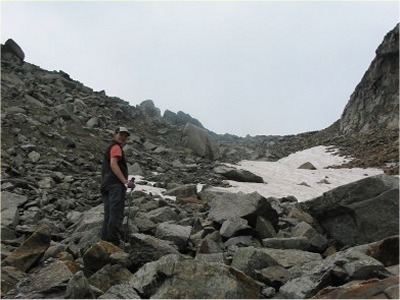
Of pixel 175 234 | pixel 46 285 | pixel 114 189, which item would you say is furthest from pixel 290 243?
pixel 46 285

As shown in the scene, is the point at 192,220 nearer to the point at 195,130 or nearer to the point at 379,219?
the point at 379,219

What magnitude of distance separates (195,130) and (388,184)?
2332 centimetres

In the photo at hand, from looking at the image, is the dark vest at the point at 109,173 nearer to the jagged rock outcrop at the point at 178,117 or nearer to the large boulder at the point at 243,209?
the large boulder at the point at 243,209

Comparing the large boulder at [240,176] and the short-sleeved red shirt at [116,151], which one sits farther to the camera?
the large boulder at [240,176]

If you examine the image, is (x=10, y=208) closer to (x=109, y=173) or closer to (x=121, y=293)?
(x=109, y=173)

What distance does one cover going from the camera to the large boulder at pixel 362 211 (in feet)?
32.3

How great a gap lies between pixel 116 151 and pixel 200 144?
2106 centimetres

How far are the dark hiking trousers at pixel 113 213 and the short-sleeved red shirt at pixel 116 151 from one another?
65 centimetres

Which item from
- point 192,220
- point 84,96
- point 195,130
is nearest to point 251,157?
point 195,130

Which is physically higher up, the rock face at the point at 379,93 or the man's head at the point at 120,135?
the rock face at the point at 379,93

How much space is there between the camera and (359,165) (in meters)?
30.5

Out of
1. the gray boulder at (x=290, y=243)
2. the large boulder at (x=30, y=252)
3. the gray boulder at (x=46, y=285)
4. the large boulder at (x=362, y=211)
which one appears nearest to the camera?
the gray boulder at (x=46, y=285)

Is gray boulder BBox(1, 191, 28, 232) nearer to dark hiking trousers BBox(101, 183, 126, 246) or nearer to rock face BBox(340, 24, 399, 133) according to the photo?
dark hiking trousers BBox(101, 183, 126, 246)

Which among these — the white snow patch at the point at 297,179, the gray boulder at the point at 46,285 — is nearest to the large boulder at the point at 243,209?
the white snow patch at the point at 297,179
